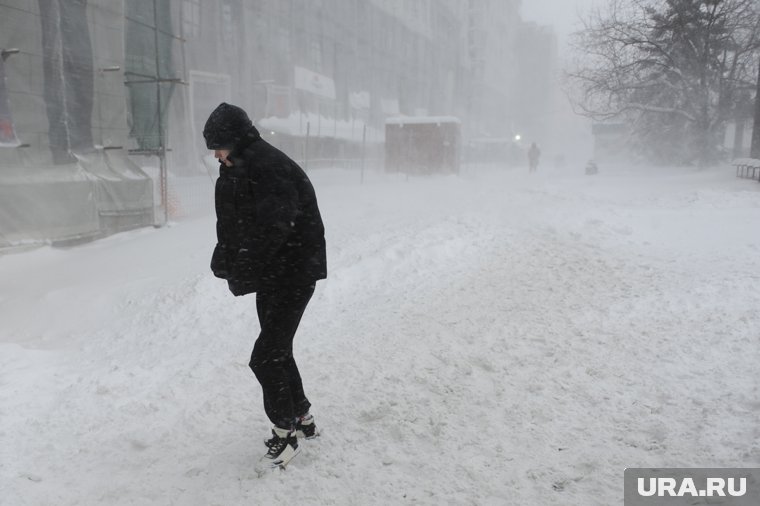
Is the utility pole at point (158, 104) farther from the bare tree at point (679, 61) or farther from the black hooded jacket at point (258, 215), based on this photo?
the bare tree at point (679, 61)

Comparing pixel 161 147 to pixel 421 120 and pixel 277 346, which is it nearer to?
pixel 277 346

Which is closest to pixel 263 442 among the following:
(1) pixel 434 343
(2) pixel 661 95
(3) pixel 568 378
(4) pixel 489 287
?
(1) pixel 434 343

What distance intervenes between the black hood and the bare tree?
25.3 m

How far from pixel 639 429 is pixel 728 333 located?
208 centimetres

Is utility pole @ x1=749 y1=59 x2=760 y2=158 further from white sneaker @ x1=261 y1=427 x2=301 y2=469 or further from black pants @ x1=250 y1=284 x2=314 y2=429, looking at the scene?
white sneaker @ x1=261 y1=427 x2=301 y2=469

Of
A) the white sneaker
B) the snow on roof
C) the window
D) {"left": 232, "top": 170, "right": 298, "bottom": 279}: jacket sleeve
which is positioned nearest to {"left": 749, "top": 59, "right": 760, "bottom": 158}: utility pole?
the snow on roof

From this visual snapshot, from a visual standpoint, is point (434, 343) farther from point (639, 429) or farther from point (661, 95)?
point (661, 95)

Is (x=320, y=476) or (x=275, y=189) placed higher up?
(x=275, y=189)

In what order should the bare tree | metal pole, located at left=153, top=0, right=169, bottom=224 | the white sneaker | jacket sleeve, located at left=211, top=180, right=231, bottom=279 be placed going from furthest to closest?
the bare tree, metal pole, located at left=153, top=0, right=169, bottom=224, the white sneaker, jacket sleeve, located at left=211, top=180, right=231, bottom=279

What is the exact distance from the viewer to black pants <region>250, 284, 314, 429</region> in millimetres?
3133

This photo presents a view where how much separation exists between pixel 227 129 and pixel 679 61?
26680mm

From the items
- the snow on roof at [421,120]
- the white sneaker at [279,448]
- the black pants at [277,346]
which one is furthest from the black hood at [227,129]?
the snow on roof at [421,120]

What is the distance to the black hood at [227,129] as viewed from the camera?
3.04m

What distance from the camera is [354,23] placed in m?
39.5
